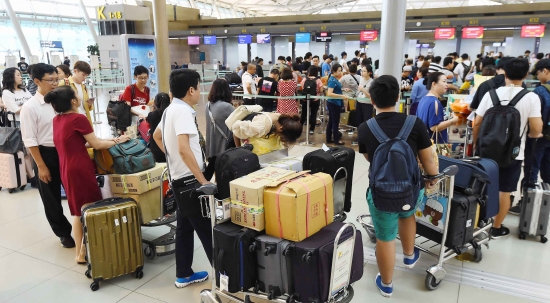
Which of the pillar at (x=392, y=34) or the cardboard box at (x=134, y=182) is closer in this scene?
the cardboard box at (x=134, y=182)

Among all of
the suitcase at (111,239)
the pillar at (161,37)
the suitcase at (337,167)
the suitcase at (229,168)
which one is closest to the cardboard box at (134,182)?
the suitcase at (111,239)

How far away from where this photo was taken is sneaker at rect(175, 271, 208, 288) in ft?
9.96

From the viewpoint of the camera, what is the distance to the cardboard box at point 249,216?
2176 mm

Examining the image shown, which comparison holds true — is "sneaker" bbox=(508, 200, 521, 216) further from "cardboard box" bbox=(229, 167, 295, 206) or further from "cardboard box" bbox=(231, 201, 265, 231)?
"cardboard box" bbox=(231, 201, 265, 231)

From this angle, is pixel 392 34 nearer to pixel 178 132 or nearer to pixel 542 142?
pixel 542 142

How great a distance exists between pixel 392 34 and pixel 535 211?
2585mm

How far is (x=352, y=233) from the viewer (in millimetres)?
2232

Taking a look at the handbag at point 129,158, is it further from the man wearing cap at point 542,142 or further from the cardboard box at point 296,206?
the man wearing cap at point 542,142

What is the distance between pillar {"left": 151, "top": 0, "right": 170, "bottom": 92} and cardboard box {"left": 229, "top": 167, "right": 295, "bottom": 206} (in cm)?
858

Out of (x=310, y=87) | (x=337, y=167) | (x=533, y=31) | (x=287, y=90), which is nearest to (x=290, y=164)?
(x=337, y=167)

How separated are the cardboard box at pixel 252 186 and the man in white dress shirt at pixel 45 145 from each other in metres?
2.10

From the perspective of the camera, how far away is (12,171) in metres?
5.11

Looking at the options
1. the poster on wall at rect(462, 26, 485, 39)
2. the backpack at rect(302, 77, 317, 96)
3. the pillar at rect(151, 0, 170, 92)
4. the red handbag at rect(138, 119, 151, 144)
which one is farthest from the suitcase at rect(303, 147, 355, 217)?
the poster on wall at rect(462, 26, 485, 39)

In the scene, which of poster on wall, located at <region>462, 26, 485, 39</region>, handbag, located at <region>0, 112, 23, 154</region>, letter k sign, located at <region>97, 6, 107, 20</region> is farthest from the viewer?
letter k sign, located at <region>97, 6, 107, 20</region>
